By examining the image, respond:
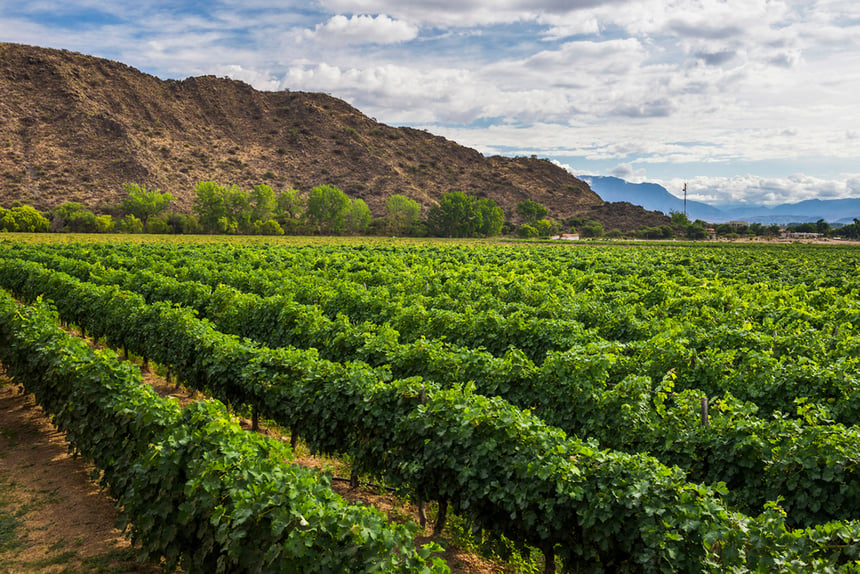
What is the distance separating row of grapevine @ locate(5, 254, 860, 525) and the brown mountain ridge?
99890 mm

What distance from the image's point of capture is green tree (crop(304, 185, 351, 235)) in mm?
101812

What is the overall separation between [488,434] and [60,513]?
623cm

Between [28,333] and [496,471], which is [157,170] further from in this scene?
[496,471]

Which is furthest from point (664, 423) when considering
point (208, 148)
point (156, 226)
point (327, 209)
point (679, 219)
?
point (679, 219)

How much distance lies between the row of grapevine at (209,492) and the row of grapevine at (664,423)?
3.21 m

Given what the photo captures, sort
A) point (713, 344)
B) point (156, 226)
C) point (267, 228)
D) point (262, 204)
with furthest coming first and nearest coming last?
1. point (262, 204)
2. point (267, 228)
3. point (156, 226)
4. point (713, 344)

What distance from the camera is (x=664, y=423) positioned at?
7480 millimetres

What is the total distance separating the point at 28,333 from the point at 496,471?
10.1 metres

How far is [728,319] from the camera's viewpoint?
1334 cm

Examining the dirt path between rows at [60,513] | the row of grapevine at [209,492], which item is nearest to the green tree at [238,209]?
the dirt path between rows at [60,513]

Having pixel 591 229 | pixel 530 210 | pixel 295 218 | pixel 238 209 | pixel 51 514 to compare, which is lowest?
pixel 51 514

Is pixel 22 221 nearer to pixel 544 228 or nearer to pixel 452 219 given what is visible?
pixel 452 219

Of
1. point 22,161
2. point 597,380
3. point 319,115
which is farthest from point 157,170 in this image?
point 597,380

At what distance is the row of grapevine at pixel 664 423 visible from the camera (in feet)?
19.7
